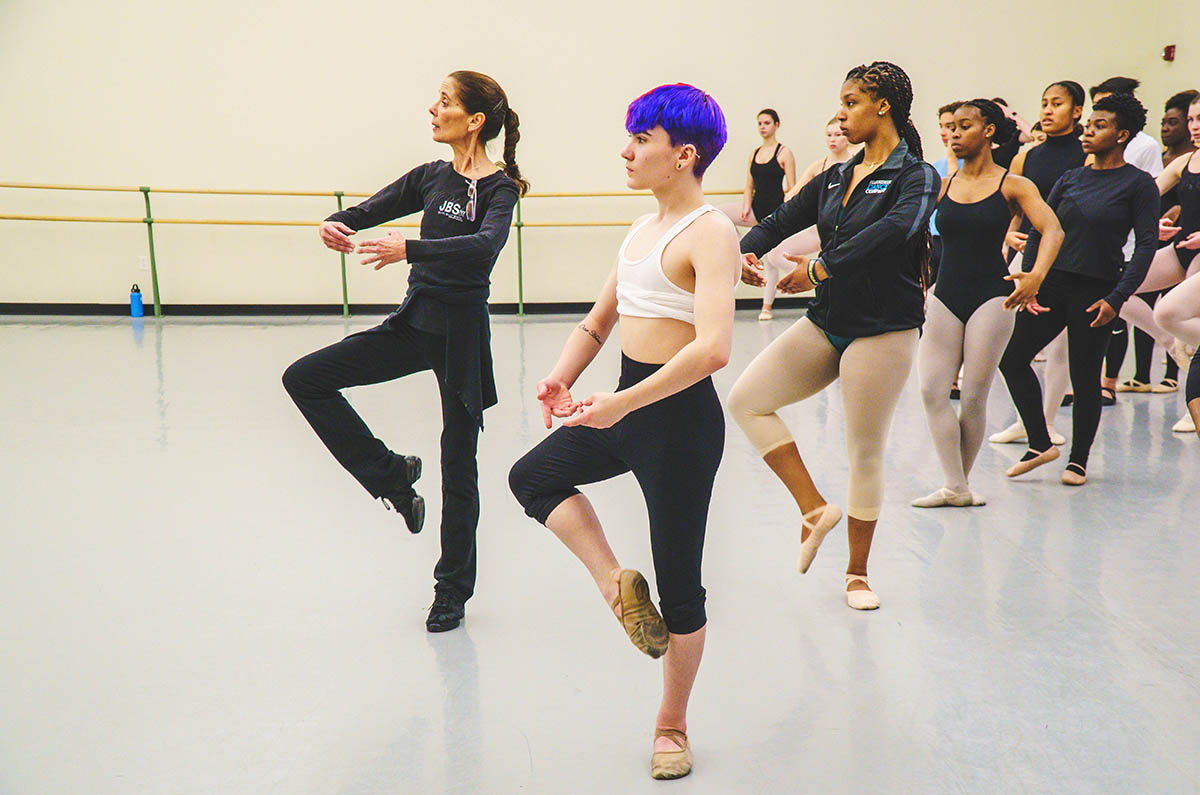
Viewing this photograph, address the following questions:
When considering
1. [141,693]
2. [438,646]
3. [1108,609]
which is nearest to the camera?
[141,693]

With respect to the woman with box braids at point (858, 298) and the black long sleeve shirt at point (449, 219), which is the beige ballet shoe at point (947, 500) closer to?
the woman with box braids at point (858, 298)

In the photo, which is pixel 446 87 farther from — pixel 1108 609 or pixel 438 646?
pixel 1108 609

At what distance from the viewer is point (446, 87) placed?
282 cm

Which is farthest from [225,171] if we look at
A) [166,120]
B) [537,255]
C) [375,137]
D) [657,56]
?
[657,56]

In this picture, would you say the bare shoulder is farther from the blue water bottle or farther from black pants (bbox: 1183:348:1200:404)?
the blue water bottle

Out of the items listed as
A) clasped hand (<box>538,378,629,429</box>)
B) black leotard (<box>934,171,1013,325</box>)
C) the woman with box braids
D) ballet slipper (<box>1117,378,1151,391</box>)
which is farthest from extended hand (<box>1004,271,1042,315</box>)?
ballet slipper (<box>1117,378,1151,391</box>)

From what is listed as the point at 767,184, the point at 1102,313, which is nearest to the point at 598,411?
the point at 1102,313

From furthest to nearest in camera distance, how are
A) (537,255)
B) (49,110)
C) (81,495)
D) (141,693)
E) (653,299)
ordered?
(537,255)
(49,110)
(81,495)
(141,693)
(653,299)

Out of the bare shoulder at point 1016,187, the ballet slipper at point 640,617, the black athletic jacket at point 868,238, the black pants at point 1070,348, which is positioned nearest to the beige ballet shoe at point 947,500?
the black pants at point 1070,348

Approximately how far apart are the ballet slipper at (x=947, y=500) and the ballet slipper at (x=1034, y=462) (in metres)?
0.52

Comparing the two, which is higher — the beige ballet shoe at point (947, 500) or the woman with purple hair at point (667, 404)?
the woman with purple hair at point (667, 404)

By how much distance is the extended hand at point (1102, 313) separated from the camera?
416cm

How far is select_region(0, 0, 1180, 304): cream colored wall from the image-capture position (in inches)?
385

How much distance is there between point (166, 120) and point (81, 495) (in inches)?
272
